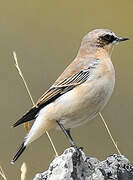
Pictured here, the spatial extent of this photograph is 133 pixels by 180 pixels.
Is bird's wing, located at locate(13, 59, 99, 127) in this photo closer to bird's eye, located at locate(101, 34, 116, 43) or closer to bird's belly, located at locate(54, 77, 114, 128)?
bird's belly, located at locate(54, 77, 114, 128)

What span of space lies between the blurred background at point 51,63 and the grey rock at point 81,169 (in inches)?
90.5

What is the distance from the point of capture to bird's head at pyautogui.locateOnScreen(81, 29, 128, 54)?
555 centimetres

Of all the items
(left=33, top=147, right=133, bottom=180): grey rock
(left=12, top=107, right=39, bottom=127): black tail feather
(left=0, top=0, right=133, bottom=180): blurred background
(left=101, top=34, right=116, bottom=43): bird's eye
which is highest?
(left=101, top=34, right=116, bottom=43): bird's eye

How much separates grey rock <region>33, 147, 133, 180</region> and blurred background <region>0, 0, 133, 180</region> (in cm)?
230

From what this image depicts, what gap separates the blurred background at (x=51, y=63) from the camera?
23.3 feet

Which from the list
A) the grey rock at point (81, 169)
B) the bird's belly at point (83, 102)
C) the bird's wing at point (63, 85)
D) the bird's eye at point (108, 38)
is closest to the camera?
the grey rock at point (81, 169)

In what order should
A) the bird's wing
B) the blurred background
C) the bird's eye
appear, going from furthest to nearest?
the blurred background
the bird's eye
the bird's wing

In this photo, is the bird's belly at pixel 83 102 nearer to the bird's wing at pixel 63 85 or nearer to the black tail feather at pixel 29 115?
the bird's wing at pixel 63 85

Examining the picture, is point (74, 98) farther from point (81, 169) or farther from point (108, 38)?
point (81, 169)

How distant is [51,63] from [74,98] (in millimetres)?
2707

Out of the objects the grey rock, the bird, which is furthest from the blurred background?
the grey rock

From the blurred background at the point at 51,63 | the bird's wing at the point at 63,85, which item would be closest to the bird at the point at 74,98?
the bird's wing at the point at 63,85

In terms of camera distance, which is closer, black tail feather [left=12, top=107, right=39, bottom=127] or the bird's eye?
black tail feather [left=12, top=107, right=39, bottom=127]

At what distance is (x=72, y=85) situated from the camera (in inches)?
205
